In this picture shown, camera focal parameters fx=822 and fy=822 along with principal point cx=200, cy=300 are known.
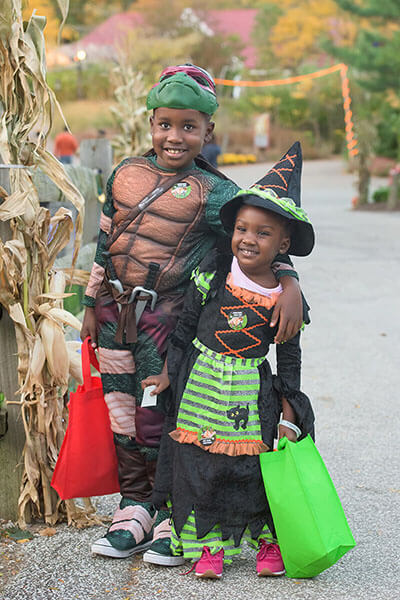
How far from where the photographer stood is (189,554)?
283cm

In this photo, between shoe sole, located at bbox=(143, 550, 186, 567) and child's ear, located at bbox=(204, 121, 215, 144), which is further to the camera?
child's ear, located at bbox=(204, 121, 215, 144)

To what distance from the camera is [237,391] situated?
2779 millimetres

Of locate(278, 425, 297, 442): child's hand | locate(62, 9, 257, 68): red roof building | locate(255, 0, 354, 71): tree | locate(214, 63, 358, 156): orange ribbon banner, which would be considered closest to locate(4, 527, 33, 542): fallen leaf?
locate(278, 425, 297, 442): child's hand

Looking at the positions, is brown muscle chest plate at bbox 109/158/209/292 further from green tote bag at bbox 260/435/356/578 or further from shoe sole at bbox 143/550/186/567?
shoe sole at bbox 143/550/186/567

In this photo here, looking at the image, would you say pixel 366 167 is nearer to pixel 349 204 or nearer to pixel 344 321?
pixel 349 204

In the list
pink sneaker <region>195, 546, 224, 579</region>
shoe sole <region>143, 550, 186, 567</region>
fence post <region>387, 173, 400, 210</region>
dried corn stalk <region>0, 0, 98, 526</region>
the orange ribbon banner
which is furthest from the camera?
the orange ribbon banner

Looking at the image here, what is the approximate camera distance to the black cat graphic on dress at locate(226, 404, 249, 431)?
2.77m

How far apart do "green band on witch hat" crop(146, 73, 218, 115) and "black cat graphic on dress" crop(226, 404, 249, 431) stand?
1.07m

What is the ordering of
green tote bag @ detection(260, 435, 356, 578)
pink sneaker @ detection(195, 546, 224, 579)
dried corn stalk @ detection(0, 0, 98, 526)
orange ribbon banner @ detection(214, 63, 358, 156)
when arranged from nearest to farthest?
green tote bag @ detection(260, 435, 356, 578), pink sneaker @ detection(195, 546, 224, 579), dried corn stalk @ detection(0, 0, 98, 526), orange ribbon banner @ detection(214, 63, 358, 156)

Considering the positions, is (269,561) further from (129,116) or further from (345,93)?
(345,93)

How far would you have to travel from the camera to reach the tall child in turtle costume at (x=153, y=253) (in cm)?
293

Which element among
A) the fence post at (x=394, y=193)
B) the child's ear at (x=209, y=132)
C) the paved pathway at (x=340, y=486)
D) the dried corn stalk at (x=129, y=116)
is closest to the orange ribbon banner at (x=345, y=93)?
the fence post at (x=394, y=193)

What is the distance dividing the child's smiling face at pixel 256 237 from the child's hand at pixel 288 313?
133 millimetres

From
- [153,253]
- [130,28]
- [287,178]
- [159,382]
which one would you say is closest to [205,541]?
[159,382]
